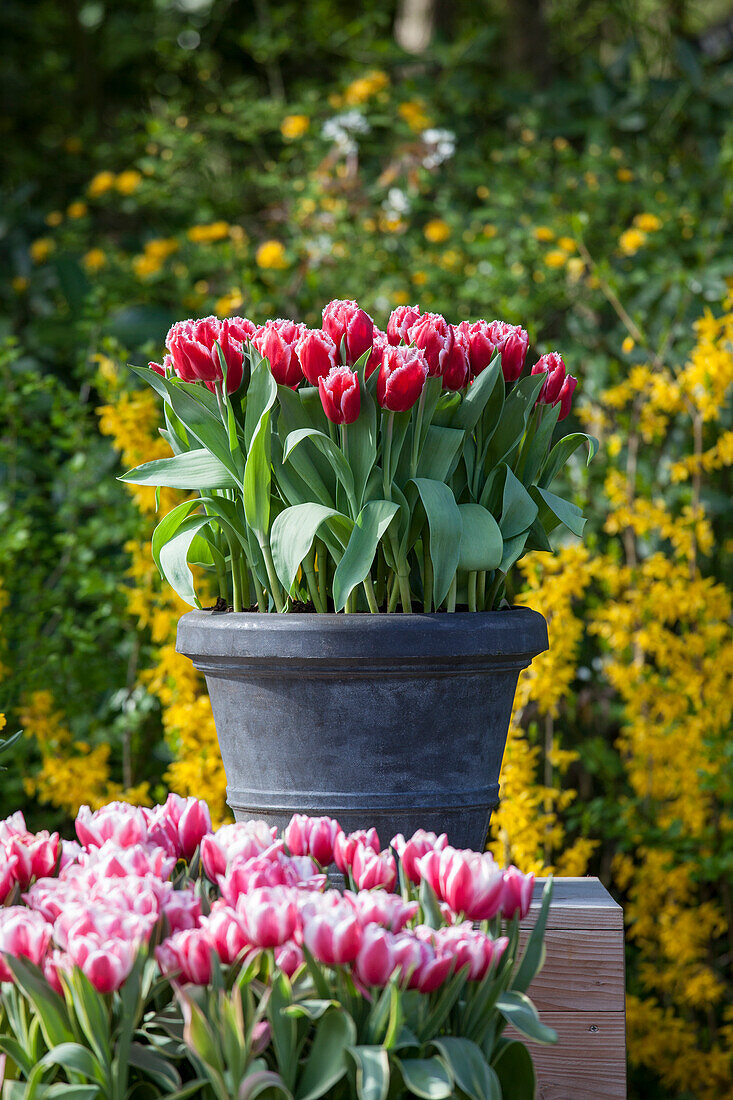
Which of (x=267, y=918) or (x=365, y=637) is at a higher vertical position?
(x=365, y=637)

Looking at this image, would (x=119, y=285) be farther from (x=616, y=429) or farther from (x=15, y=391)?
(x=616, y=429)

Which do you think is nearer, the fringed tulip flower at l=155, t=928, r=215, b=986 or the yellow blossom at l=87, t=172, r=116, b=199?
the fringed tulip flower at l=155, t=928, r=215, b=986

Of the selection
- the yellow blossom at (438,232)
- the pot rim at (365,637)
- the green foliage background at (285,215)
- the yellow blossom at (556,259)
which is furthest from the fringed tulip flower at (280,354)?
the yellow blossom at (438,232)

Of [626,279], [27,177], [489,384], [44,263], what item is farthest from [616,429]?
[27,177]

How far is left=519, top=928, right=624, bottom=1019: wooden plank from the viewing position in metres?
1.07

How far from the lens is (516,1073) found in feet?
2.69

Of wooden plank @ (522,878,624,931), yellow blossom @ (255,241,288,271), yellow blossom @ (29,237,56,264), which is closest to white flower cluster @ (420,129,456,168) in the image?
yellow blossom @ (255,241,288,271)

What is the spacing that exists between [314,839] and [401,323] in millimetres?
528

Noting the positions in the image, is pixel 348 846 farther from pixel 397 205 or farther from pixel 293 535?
pixel 397 205

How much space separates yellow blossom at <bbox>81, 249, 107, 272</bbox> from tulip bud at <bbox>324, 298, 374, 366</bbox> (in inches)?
87.0

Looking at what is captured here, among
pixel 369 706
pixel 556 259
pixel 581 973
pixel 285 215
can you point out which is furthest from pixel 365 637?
pixel 285 215

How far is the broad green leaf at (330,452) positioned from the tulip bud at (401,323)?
13 cm

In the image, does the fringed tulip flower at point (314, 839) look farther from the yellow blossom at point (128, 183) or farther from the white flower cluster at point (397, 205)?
the yellow blossom at point (128, 183)

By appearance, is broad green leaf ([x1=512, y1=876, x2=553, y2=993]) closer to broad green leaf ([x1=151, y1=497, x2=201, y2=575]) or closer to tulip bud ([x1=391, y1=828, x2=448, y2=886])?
tulip bud ([x1=391, y1=828, x2=448, y2=886])
